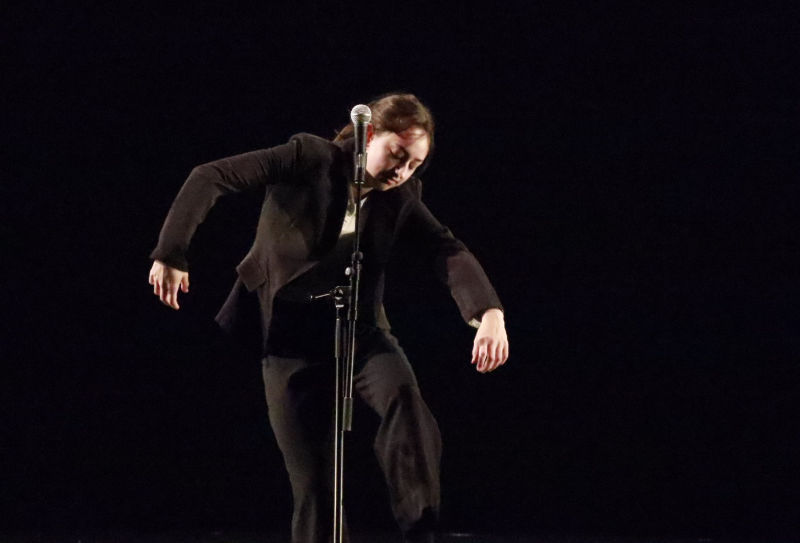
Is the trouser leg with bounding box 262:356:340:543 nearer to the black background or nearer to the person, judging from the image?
the person

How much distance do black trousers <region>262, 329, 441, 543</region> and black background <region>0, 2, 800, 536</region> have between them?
1.53 m

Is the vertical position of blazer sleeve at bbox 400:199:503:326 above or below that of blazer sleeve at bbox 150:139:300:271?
below

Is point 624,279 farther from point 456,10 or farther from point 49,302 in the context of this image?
point 49,302

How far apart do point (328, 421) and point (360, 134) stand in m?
0.65

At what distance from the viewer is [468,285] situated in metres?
2.33

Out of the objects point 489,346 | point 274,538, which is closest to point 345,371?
point 489,346

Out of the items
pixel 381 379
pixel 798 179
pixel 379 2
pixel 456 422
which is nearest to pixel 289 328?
pixel 381 379

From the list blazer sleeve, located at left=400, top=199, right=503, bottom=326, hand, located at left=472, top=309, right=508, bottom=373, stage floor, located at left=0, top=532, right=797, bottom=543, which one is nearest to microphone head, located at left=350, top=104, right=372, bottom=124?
blazer sleeve, located at left=400, top=199, right=503, bottom=326

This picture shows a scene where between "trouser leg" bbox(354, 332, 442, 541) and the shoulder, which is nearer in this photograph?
"trouser leg" bbox(354, 332, 442, 541)

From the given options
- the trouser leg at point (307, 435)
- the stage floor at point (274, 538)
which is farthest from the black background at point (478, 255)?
the trouser leg at point (307, 435)

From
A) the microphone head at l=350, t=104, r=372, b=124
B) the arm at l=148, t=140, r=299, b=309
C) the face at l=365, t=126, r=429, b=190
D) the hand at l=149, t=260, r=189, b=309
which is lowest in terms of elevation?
the hand at l=149, t=260, r=189, b=309

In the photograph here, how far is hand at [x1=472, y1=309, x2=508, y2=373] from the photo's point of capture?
218 centimetres

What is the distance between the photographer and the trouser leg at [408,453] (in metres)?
2.06

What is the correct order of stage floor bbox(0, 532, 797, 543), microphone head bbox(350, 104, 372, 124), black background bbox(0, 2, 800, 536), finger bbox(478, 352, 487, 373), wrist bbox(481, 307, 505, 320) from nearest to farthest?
1. microphone head bbox(350, 104, 372, 124)
2. finger bbox(478, 352, 487, 373)
3. wrist bbox(481, 307, 505, 320)
4. stage floor bbox(0, 532, 797, 543)
5. black background bbox(0, 2, 800, 536)
